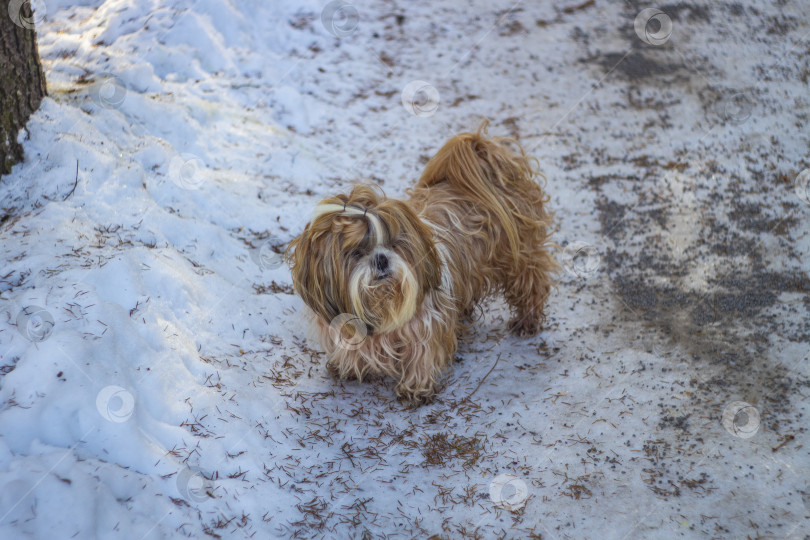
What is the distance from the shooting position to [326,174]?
6648 millimetres

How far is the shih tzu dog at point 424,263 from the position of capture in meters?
3.59

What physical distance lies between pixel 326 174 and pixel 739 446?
4.76 metres

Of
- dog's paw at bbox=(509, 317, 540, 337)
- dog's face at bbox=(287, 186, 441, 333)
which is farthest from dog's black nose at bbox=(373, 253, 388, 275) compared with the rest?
dog's paw at bbox=(509, 317, 540, 337)

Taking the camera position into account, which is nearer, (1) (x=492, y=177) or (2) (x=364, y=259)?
(2) (x=364, y=259)

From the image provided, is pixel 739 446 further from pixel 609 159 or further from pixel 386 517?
pixel 609 159

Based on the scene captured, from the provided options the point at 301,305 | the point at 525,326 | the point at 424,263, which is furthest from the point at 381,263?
the point at 525,326

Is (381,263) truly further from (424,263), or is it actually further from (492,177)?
(492,177)

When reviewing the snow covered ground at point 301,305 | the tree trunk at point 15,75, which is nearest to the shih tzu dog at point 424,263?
the snow covered ground at point 301,305

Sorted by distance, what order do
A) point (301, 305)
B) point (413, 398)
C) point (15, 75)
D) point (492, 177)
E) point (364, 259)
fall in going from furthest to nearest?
point (301, 305) < point (15, 75) < point (492, 177) < point (413, 398) < point (364, 259)

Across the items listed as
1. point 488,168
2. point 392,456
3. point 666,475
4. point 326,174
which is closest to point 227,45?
point 326,174

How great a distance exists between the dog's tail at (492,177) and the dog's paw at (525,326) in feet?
A: 2.24

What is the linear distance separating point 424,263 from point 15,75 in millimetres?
3792

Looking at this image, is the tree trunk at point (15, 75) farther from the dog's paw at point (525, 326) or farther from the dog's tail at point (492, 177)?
the dog's paw at point (525, 326)

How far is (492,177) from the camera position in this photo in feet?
15.0
